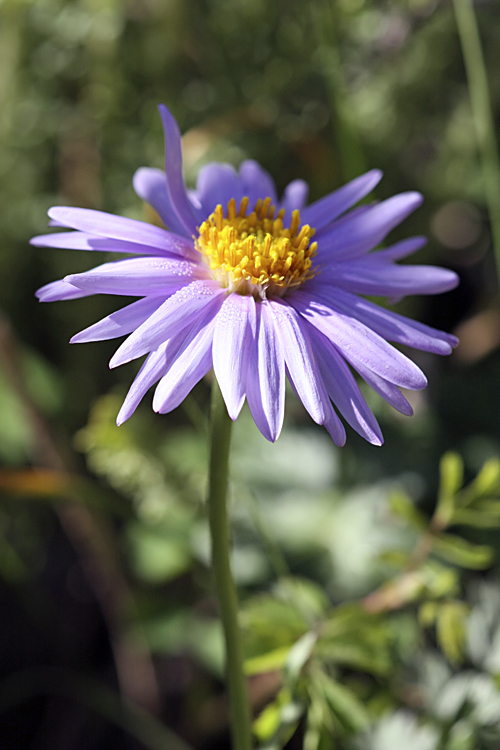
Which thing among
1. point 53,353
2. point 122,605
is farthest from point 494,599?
point 53,353

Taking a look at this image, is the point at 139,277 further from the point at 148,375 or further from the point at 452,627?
the point at 452,627

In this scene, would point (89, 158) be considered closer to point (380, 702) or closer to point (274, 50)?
point (274, 50)

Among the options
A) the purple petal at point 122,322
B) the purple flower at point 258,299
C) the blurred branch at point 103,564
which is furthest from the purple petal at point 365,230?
the blurred branch at point 103,564

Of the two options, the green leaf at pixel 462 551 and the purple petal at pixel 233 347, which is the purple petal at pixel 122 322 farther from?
the green leaf at pixel 462 551

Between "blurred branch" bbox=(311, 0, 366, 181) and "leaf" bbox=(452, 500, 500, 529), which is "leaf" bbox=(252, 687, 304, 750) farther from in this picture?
"blurred branch" bbox=(311, 0, 366, 181)

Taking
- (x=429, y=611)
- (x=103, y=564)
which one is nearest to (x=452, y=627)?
(x=429, y=611)

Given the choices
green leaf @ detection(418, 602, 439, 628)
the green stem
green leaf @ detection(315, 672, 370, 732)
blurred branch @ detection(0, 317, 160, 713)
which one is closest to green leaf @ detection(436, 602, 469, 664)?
green leaf @ detection(418, 602, 439, 628)
